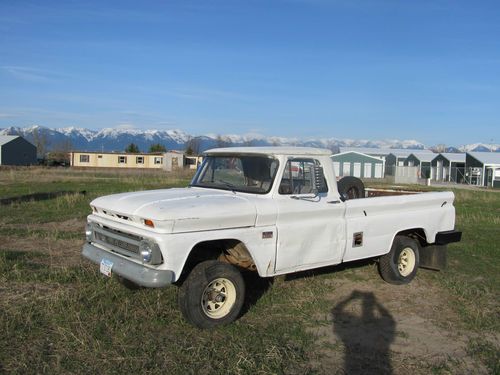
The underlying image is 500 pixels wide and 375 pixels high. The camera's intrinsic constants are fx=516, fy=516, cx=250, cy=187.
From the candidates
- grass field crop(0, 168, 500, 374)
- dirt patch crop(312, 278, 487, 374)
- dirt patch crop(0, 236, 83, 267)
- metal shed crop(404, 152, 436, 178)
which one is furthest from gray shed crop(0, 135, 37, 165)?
dirt patch crop(312, 278, 487, 374)

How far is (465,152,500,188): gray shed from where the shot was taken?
5590cm

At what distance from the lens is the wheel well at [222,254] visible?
5688 mm

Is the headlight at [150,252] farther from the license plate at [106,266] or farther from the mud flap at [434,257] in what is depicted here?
the mud flap at [434,257]

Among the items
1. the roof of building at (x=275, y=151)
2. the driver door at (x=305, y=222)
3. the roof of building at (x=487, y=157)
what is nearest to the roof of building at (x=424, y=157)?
the roof of building at (x=487, y=157)

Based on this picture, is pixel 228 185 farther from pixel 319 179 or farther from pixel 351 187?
pixel 351 187

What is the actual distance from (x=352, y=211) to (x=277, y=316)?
1.72 meters

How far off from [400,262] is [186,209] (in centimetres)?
398

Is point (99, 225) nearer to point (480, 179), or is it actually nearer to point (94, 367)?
point (94, 367)

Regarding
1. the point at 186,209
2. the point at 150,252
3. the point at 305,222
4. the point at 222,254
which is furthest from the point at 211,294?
the point at 305,222

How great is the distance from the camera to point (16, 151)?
78312mm

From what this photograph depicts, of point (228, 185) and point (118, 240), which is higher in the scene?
point (228, 185)

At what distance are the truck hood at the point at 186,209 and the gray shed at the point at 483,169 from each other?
2190 inches

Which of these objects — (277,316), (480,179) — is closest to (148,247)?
(277,316)

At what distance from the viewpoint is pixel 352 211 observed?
21.9 feet
